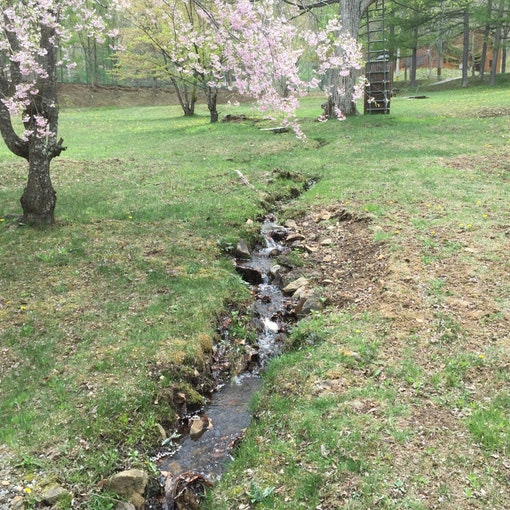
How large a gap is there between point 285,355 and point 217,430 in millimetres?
1553

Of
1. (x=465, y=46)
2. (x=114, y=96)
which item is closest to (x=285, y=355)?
(x=465, y=46)

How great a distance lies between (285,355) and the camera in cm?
653

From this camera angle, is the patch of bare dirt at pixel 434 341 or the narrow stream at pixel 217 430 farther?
the narrow stream at pixel 217 430

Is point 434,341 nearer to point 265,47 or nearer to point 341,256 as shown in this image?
point 341,256

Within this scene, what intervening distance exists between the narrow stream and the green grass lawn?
260 millimetres

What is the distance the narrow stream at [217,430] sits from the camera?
4668mm

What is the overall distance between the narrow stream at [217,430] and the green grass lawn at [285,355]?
260mm

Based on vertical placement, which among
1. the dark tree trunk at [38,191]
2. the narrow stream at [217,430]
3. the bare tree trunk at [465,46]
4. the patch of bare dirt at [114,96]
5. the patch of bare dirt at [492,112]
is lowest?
the narrow stream at [217,430]

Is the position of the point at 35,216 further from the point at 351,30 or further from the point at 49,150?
the point at 351,30

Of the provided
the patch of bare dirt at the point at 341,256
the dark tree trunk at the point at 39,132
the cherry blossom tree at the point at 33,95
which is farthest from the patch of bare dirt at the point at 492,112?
the dark tree trunk at the point at 39,132

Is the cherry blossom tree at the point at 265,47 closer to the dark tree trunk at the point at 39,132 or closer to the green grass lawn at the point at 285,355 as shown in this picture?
the green grass lawn at the point at 285,355

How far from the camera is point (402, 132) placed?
65.2 ft

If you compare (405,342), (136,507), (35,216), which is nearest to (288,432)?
(136,507)

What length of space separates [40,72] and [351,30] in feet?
54.7
